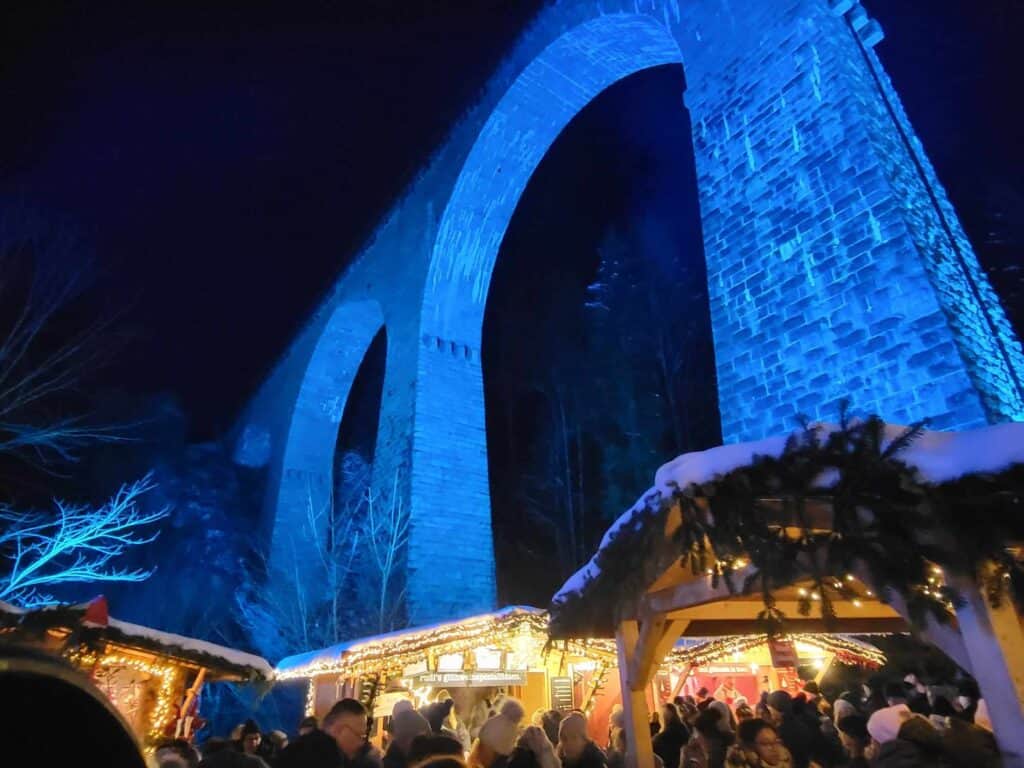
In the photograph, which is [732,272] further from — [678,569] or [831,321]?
[678,569]

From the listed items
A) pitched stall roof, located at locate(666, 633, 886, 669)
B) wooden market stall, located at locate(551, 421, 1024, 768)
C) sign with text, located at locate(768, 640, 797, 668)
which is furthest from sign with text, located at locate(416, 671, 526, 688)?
wooden market stall, located at locate(551, 421, 1024, 768)

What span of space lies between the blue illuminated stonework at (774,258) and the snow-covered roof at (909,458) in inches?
94.7

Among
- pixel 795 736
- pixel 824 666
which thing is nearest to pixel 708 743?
pixel 795 736

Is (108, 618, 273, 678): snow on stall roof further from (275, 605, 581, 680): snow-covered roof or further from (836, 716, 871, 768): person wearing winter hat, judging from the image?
(836, 716, 871, 768): person wearing winter hat

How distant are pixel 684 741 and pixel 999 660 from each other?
3.32 meters

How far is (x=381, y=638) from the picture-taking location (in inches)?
286

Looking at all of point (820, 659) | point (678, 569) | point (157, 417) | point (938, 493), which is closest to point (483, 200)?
point (820, 659)

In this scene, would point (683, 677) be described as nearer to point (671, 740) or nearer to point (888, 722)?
point (671, 740)

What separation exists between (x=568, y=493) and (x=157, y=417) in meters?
12.6

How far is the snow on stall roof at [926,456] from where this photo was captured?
190 centimetres

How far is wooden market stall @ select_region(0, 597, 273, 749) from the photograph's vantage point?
4.96 m

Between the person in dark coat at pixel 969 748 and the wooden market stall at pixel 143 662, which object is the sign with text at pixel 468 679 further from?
the person in dark coat at pixel 969 748

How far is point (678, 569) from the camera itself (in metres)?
3.32

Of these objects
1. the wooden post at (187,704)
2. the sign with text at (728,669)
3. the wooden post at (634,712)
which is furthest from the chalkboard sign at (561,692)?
the wooden post at (187,704)
